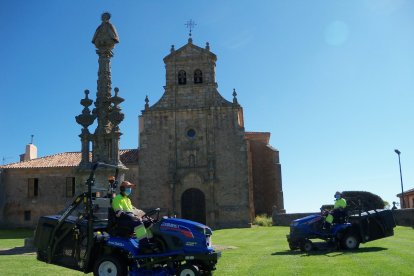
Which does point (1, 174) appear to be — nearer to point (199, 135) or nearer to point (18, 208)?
point (18, 208)

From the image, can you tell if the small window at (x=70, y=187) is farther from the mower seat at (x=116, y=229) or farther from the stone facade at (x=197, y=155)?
the mower seat at (x=116, y=229)

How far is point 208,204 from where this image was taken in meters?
32.7

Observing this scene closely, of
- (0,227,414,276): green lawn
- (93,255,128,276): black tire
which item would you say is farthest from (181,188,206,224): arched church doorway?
(93,255,128,276): black tire

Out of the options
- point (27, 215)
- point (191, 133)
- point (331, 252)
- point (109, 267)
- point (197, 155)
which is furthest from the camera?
point (27, 215)

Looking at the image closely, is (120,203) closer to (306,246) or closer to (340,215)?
(306,246)

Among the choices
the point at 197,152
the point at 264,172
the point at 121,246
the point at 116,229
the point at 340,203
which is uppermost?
the point at 197,152

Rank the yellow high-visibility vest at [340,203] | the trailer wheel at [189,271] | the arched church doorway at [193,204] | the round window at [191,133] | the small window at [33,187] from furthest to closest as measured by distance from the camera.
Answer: the small window at [33,187], the round window at [191,133], the arched church doorway at [193,204], the yellow high-visibility vest at [340,203], the trailer wheel at [189,271]

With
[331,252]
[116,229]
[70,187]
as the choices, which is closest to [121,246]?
[116,229]

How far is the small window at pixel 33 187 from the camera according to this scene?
3505cm

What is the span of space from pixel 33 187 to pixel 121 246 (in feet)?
101

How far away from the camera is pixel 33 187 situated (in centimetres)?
3519

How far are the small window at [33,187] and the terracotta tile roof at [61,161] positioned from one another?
1.13 metres

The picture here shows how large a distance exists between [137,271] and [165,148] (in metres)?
26.9

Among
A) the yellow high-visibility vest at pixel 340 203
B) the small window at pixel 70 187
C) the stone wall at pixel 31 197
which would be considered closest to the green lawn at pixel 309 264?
the yellow high-visibility vest at pixel 340 203
